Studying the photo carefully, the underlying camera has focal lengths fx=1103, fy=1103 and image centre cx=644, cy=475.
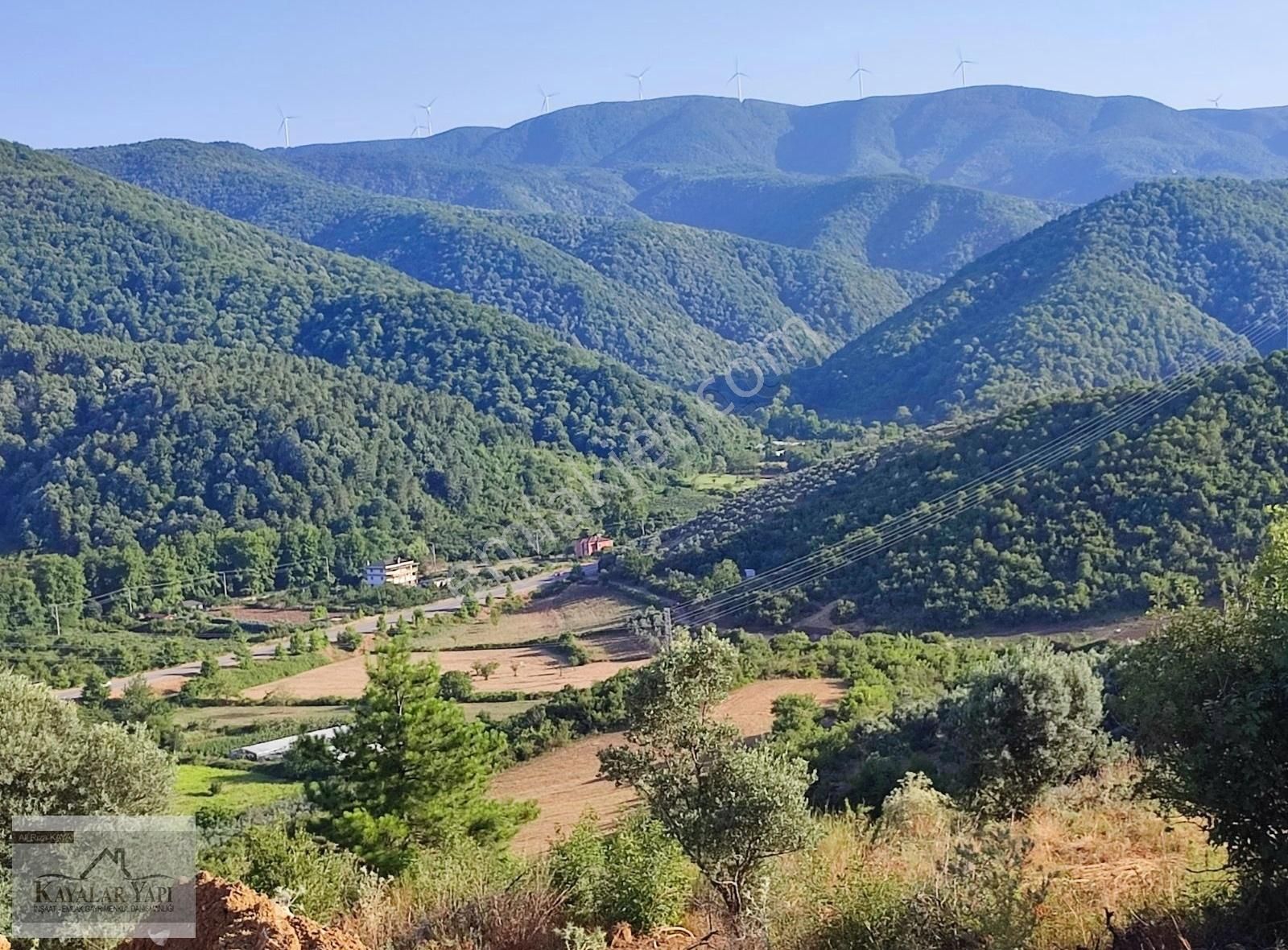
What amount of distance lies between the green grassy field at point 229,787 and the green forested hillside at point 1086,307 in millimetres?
56036

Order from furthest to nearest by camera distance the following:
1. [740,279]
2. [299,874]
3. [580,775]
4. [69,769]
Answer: [740,279]
[580,775]
[69,769]
[299,874]

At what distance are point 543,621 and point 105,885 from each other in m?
34.3

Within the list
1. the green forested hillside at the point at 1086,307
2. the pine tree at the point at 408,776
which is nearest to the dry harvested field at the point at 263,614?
the pine tree at the point at 408,776

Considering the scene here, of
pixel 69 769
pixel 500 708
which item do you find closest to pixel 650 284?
pixel 500 708

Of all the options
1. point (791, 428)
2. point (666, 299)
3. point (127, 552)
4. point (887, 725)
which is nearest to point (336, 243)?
point (666, 299)

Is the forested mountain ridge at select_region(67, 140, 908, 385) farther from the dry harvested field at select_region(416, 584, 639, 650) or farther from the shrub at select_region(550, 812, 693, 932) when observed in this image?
the shrub at select_region(550, 812, 693, 932)

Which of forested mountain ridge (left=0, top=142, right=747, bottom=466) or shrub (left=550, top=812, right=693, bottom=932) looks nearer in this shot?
shrub (left=550, top=812, right=693, bottom=932)

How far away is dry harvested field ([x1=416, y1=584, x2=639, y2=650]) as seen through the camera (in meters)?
40.7

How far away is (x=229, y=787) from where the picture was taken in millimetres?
23766

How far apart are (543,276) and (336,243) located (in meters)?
52.6

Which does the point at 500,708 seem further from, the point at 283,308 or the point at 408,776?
the point at 283,308

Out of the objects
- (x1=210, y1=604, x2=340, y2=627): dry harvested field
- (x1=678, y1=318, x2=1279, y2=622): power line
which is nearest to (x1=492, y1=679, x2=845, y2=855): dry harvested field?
(x1=678, y1=318, x2=1279, y2=622): power line

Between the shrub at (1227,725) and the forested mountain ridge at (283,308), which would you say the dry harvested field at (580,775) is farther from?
the forested mountain ridge at (283,308)

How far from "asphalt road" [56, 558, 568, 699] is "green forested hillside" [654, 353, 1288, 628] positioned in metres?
14.8
